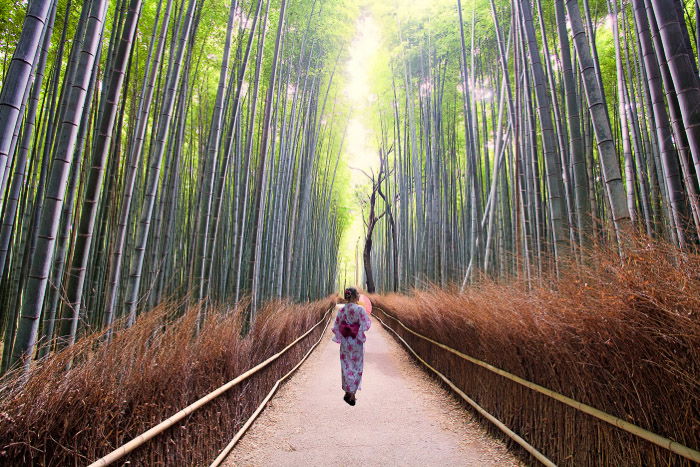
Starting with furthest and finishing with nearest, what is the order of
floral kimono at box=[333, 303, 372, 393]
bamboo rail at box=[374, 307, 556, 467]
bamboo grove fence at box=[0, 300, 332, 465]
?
floral kimono at box=[333, 303, 372, 393], bamboo rail at box=[374, 307, 556, 467], bamboo grove fence at box=[0, 300, 332, 465]

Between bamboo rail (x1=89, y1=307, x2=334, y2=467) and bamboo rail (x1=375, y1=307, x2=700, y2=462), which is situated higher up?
bamboo rail (x1=375, y1=307, x2=700, y2=462)

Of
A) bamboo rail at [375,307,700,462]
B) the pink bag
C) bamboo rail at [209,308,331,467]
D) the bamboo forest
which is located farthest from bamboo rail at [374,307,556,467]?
bamboo rail at [209,308,331,467]

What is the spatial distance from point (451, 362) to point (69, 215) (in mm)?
2961

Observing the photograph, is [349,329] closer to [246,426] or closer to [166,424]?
[246,426]

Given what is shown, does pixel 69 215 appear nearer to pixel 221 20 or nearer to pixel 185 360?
pixel 185 360

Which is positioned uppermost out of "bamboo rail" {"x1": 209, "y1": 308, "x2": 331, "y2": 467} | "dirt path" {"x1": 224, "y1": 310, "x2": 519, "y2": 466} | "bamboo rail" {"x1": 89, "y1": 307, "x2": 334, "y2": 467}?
"bamboo rail" {"x1": 89, "y1": 307, "x2": 334, "y2": 467}

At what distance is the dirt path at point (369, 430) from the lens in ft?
6.52

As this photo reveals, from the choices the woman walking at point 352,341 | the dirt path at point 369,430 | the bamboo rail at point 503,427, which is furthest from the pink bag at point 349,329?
the bamboo rail at point 503,427

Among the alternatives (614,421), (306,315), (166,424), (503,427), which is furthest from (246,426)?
(306,315)

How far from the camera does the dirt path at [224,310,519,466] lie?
199 cm

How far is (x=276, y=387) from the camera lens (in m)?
3.24

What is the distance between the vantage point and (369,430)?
94.8 inches

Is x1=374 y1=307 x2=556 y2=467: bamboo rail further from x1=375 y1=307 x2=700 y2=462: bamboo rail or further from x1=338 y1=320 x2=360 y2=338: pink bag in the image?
x1=338 y1=320 x2=360 y2=338: pink bag

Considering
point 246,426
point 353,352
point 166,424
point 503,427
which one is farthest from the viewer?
point 353,352
